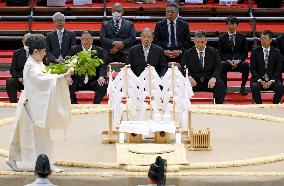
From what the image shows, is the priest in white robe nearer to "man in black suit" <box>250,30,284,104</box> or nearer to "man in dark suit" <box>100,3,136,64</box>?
"man in dark suit" <box>100,3,136,64</box>

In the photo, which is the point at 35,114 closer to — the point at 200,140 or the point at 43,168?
the point at 200,140

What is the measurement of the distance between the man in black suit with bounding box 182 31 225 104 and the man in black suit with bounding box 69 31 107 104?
0.94 metres

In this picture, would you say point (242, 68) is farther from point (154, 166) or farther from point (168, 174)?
point (154, 166)

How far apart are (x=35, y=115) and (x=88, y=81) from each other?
3462 mm

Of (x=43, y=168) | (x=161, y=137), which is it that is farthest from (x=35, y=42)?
(x=43, y=168)

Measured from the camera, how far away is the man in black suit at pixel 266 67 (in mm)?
10961

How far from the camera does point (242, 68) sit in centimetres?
1130

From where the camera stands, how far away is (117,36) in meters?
11.5

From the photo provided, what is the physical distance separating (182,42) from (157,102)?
7.97 feet

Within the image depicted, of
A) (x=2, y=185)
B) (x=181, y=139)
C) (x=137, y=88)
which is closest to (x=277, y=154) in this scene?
(x=181, y=139)

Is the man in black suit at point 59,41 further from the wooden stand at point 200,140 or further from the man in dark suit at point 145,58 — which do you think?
the wooden stand at point 200,140

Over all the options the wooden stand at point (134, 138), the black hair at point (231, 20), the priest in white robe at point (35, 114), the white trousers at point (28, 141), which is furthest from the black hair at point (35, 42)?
the black hair at point (231, 20)

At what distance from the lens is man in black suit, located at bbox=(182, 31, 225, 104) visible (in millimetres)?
10844

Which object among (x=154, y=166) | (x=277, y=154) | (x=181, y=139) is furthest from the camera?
(x=181, y=139)
